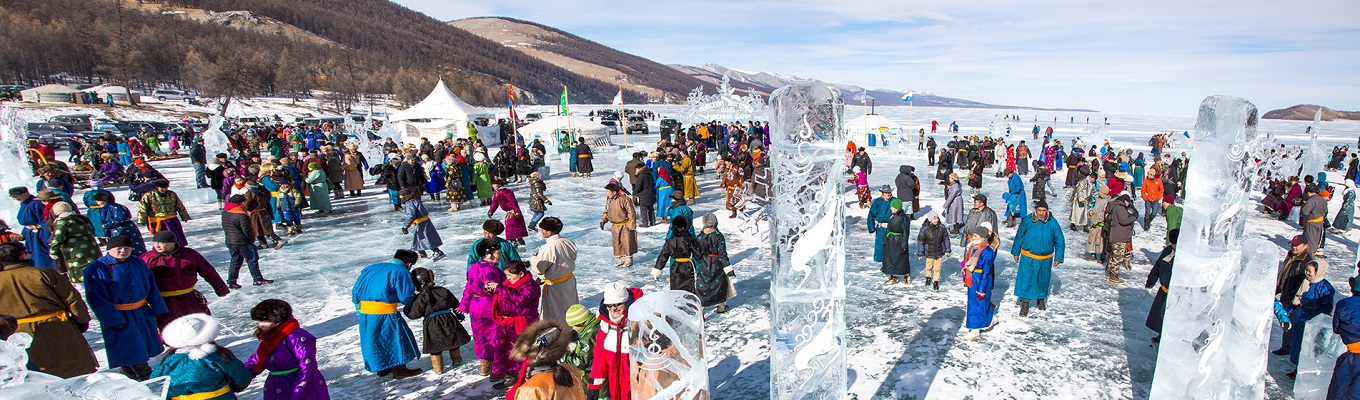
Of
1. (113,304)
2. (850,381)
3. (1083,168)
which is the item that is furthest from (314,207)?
(1083,168)

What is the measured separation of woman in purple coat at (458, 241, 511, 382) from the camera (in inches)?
171

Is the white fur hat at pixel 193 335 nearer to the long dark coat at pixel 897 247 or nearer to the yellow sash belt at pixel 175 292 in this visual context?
the yellow sash belt at pixel 175 292

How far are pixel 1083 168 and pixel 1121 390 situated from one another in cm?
552

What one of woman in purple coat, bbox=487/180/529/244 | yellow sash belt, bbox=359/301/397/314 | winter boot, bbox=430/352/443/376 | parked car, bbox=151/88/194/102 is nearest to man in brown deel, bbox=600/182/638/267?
woman in purple coat, bbox=487/180/529/244

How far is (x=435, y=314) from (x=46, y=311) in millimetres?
2371

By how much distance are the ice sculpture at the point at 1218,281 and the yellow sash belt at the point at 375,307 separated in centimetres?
480

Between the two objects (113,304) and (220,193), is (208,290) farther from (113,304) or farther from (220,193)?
(220,193)

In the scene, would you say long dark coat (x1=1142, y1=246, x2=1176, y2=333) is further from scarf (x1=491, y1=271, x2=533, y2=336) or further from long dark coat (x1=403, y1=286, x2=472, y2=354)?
long dark coat (x1=403, y1=286, x2=472, y2=354)

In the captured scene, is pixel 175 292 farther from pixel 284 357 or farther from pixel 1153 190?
pixel 1153 190

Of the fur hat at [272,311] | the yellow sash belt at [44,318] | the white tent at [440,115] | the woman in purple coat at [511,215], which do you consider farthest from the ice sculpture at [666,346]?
the white tent at [440,115]

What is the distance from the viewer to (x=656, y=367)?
2910mm

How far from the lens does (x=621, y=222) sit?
7.55m

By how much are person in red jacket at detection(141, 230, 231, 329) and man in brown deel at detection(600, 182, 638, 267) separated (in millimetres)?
3993

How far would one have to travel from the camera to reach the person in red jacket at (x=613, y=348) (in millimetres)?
3299
